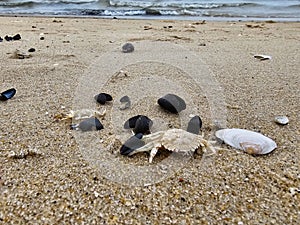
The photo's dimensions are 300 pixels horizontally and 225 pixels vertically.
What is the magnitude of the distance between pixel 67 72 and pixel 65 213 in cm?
218

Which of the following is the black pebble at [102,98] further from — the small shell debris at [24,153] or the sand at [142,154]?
the small shell debris at [24,153]

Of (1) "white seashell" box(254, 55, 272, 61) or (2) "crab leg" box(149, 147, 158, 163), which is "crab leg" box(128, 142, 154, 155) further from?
(1) "white seashell" box(254, 55, 272, 61)

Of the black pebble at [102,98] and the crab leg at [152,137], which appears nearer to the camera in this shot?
the crab leg at [152,137]

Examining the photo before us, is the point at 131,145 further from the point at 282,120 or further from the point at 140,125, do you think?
the point at 282,120

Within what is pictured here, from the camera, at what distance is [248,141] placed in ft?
5.77

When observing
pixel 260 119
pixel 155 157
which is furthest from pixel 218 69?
pixel 155 157

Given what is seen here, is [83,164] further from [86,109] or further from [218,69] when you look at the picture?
[218,69]

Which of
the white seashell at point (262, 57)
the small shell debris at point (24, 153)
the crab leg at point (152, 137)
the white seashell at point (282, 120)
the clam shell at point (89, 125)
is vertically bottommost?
the white seashell at point (262, 57)

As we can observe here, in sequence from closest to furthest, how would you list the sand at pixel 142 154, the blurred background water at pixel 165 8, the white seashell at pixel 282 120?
the sand at pixel 142 154 → the white seashell at pixel 282 120 → the blurred background water at pixel 165 8

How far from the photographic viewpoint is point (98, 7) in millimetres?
12258

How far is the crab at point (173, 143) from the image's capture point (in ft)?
5.25

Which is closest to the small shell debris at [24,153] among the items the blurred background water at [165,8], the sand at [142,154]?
the sand at [142,154]

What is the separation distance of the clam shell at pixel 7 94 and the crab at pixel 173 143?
4.38 feet

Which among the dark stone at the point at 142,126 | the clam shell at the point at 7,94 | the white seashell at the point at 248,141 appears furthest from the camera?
the clam shell at the point at 7,94
